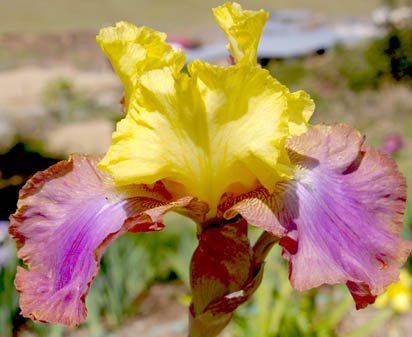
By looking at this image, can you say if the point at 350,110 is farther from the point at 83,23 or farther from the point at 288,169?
the point at 83,23

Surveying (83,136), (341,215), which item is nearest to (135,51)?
(341,215)

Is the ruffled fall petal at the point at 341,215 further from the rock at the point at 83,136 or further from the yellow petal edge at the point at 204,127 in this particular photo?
the rock at the point at 83,136

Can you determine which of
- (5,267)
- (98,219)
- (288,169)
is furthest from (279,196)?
(5,267)

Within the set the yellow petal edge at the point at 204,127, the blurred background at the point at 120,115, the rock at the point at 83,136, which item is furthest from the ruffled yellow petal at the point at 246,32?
the rock at the point at 83,136

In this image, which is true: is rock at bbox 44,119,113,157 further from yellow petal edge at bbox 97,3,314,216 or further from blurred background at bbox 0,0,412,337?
yellow petal edge at bbox 97,3,314,216

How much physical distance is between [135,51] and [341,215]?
0.46 meters

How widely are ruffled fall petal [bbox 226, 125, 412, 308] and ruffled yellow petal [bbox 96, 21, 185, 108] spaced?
0.93ft

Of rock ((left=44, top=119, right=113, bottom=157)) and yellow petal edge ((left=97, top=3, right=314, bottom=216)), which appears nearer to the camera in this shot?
yellow petal edge ((left=97, top=3, right=314, bottom=216))

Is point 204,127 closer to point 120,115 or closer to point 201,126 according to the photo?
point 201,126

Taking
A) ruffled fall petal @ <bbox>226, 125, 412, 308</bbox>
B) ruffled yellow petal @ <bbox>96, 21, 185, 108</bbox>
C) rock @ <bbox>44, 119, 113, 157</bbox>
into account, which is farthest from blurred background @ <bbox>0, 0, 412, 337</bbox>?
ruffled yellow petal @ <bbox>96, 21, 185, 108</bbox>

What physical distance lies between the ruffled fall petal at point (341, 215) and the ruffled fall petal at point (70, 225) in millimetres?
171

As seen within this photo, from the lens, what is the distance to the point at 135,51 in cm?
109

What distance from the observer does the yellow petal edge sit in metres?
1.01

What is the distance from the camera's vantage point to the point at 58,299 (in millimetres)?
960
